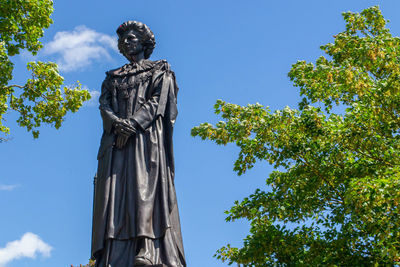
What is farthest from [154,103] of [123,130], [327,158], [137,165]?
[327,158]

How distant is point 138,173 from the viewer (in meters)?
6.13

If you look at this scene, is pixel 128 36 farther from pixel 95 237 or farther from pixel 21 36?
pixel 21 36

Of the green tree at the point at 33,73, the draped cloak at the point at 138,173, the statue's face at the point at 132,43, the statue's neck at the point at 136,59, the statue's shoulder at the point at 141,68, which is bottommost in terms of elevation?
the draped cloak at the point at 138,173

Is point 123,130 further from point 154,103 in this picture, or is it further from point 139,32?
point 139,32

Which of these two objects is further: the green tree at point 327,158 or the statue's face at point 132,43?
the green tree at point 327,158

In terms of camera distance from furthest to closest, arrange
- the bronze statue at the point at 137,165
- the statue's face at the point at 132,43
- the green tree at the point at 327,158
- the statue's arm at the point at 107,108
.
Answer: the green tree at the point at 327,158
the statue's face at the point at 132,43
the statue's arm at the point at 107,108
the bronze statue at the point at 137,165

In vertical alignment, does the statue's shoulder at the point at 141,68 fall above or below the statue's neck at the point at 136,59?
below

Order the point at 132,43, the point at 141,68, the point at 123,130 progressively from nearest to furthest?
the point at 123,130 → the point at 141,68 → the point at 132,43

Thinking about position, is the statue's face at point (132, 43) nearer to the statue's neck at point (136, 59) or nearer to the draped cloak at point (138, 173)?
the statue's neck at point (136, 59)

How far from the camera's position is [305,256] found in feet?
47.9

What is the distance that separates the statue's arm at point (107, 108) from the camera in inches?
255

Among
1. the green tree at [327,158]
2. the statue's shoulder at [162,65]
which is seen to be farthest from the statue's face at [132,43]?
the green tree at [327,158]

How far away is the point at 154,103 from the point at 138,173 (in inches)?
38.1

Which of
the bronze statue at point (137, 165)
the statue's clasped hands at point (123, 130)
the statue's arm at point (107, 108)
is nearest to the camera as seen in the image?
the bronze statue at point (137, 165)
